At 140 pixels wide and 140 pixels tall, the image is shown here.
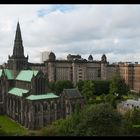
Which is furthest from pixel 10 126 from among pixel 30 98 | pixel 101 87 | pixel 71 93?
pixel 101 87

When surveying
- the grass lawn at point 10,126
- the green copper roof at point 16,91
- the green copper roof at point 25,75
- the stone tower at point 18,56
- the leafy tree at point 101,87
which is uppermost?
the stone tower at point 18,56

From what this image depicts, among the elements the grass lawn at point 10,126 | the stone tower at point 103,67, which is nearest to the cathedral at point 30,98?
the grass lawn at point 10,126

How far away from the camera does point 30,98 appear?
4525 centimetres

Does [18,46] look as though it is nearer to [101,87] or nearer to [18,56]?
[18,56]

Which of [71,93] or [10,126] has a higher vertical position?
[71,93]

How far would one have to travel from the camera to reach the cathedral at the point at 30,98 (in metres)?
44.3

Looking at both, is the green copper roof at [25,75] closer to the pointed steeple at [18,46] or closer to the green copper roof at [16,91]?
the green copper roof at [16,91]

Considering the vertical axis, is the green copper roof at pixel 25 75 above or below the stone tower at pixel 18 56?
below

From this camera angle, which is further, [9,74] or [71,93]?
[9,74]

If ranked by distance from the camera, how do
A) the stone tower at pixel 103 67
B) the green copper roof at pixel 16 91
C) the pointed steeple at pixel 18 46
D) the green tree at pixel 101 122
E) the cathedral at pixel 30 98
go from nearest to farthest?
the green tree at pixel 101 122 < the cathedral at pixel 30 98 < the green copper roof at pixel 16 91 < the pointed steeple at pixel 18 46 < the stone tower at pixel 103 67

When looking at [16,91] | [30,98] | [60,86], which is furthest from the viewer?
[60,86]

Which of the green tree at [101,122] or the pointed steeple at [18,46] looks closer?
the green tree at [101,122]

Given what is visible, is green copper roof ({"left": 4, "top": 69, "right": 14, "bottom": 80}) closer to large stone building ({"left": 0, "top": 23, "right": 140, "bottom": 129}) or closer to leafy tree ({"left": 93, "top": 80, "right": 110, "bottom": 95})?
large stone building ({"left": 0, "top": 23, "right": 140, "bottom": 129})

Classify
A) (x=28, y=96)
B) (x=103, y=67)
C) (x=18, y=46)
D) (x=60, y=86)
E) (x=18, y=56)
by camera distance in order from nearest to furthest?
(x=28, y=96)
(x=18, y=46)
(x=18, y=56)
(x=60, y=86)
(x=103, y=67)
